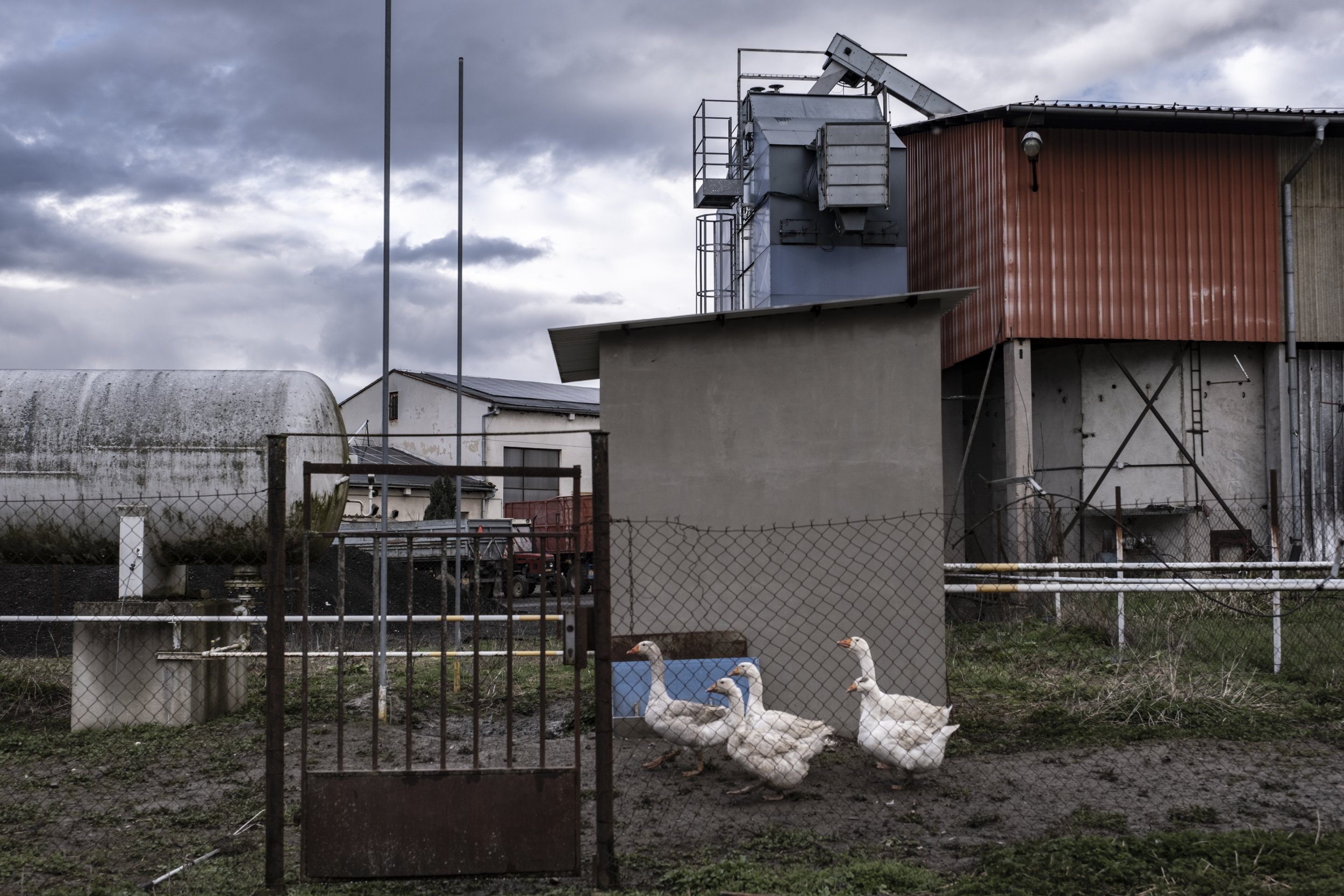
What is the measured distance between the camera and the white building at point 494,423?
115ft

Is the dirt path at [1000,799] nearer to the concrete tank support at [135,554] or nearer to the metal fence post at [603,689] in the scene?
the metal fence post at [603,689]

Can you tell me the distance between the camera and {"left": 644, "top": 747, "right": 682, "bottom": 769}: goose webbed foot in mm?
7965

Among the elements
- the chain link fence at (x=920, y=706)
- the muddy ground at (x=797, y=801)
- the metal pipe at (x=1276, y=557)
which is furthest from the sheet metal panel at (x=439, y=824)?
the metal pipe at (x=1276, y=557)

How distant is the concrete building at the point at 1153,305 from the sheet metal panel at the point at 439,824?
13250mm

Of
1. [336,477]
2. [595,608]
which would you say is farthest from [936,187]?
[595,608]

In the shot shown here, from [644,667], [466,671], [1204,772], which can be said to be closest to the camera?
[1204,772]

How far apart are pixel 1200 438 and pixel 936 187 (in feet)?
21.0

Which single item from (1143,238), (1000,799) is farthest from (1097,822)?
(1143,238)

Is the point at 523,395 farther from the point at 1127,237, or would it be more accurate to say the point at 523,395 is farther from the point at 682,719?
the point at 682,719

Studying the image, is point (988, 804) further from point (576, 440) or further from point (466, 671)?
point (576, 440)

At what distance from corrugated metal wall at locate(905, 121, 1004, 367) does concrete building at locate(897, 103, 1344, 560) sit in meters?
0.05

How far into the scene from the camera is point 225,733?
9.40 meters

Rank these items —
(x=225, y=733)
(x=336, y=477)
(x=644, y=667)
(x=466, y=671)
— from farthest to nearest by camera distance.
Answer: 1. (x=466, y=671)
2. (x=336, y=477)
3. (x=225, y=733)
4. (x=644, y=667)

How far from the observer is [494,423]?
3578 centimetres
